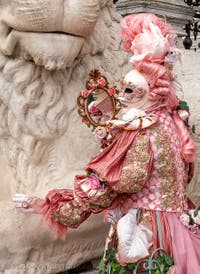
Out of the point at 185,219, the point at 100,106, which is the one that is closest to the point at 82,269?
the point at 185,219

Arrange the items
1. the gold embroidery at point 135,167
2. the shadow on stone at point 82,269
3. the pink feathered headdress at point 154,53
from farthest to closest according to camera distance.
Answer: the shadow on stone at point 82,269 < the pink feathered headdress at point 154,53 < the gold embroidery at point 135,167

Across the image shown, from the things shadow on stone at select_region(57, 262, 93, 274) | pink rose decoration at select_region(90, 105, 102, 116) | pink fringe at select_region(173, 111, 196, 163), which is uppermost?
pink rose decoration at select_region(90, 105, 102, 116)

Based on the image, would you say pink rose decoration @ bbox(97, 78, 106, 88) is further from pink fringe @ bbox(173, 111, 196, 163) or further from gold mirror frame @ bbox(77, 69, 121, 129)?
pink fringe @ bbox(173, 111, 196, 163)

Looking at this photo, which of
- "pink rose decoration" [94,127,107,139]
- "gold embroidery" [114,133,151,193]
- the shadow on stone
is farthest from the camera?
the shadow on stone

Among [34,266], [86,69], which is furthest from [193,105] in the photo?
[34,266]

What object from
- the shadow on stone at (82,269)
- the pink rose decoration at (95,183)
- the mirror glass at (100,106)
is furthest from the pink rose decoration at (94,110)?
the shadow on stone at (82,269)

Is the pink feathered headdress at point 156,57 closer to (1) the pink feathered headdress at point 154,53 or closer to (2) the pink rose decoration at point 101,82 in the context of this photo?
(1) the pink feathered headdress at point 154,53

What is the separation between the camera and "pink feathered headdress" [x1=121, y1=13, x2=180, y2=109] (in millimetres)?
2740

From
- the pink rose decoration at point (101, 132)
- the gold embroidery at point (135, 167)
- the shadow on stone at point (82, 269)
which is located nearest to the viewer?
the gold embroidery at point (135, 167)

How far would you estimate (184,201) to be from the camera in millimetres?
2885

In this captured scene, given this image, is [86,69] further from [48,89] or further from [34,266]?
[34,266]

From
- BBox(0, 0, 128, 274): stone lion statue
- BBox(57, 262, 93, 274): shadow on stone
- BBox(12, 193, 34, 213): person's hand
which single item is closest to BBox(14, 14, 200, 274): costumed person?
BBox(12, 193, 34, 213): person's hand

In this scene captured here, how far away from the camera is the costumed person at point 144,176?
267 cm

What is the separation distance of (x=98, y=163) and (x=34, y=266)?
2.58 ft
